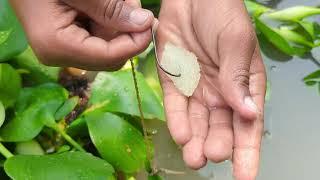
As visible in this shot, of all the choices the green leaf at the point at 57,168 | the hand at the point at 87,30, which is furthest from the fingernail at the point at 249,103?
the green leaf at the point at 57,168

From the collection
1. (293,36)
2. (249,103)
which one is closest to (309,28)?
(293,36)

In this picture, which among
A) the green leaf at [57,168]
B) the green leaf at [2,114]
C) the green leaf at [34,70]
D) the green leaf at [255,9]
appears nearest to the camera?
the green leaf at [57,168]

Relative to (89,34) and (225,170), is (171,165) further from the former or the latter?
(89,34)

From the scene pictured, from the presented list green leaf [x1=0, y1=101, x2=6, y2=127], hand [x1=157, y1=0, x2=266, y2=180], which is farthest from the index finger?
green leaf [x1=0, y1=101, x2=6, y2=127]

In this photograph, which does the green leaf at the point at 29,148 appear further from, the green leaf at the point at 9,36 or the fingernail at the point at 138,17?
the fingernail at the point at 138,17

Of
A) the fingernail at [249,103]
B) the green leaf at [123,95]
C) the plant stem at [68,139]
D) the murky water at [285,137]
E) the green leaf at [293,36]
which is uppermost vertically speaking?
the fingernail at [249,103]

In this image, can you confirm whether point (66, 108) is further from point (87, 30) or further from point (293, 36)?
point (293, 36)
